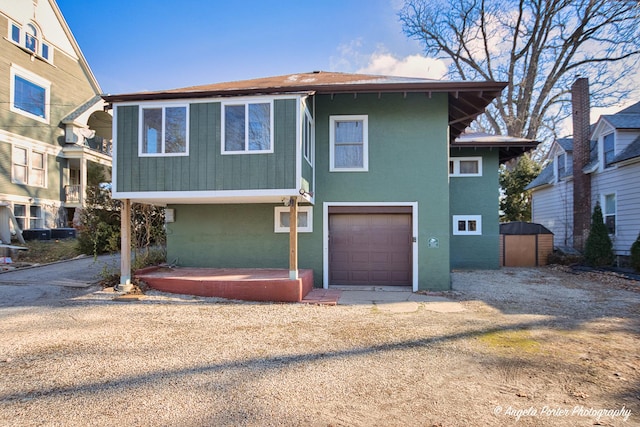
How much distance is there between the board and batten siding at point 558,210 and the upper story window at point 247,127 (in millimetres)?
13886

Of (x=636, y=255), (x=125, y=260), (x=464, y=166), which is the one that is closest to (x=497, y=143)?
(x=464, y=166)

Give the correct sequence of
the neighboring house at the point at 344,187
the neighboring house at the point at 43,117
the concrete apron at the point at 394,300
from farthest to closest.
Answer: the neighboring house at the point at 43,117 < the neighboring house at the point at 344,187 < the concrete apron at the point at 394,300

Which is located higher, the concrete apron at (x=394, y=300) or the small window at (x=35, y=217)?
the small window at (x=35, y=217)

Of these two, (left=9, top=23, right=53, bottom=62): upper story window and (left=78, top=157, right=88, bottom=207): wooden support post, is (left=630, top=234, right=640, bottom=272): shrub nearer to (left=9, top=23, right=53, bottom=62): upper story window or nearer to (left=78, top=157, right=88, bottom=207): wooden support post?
(left=78, top=157, right=88, bottom=207): wooden support post

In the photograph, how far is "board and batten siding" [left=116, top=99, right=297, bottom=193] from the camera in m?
7.69

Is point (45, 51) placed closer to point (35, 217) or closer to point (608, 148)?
point (35, 217)

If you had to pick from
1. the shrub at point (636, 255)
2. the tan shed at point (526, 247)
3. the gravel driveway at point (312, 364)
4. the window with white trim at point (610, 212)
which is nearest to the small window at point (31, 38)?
the gravel driveway at point (312, 364)

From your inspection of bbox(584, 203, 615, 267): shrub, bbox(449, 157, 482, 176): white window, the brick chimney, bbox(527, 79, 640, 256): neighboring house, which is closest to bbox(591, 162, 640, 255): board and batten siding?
bbox(527, 79, 640, 256): neighboring house

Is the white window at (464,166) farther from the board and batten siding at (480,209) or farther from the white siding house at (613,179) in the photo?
the white siding house at (613,179)

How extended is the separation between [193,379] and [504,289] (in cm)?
813

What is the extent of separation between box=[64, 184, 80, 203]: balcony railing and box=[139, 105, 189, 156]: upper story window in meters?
12.9

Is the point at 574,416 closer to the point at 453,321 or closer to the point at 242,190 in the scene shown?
the point at 453,321

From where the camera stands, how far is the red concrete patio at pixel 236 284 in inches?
299

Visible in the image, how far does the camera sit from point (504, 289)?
9273mm
